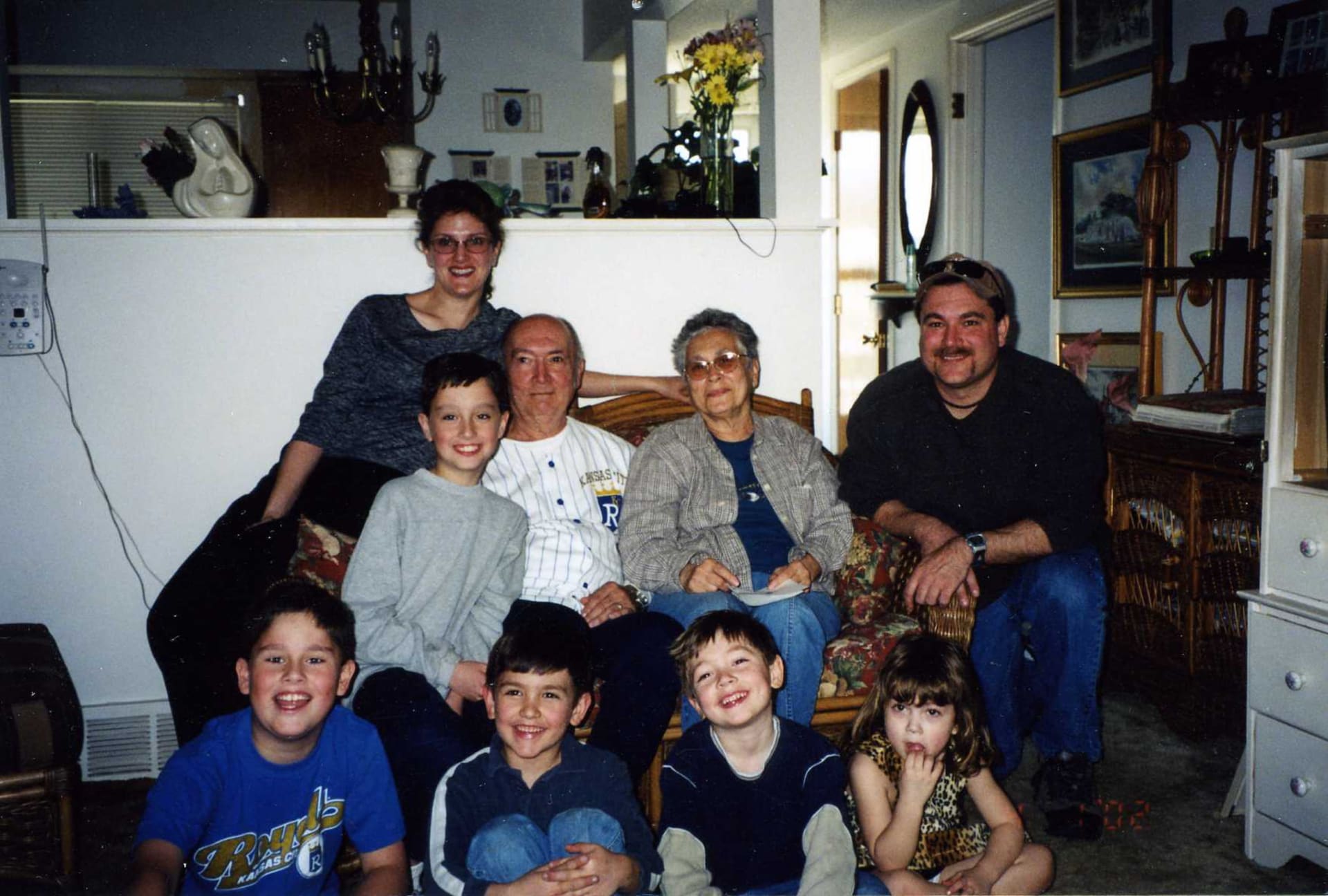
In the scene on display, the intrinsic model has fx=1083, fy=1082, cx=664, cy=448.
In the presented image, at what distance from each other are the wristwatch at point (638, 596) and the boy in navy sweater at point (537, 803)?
20.2 inches

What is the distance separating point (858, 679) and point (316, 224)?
1.72 m

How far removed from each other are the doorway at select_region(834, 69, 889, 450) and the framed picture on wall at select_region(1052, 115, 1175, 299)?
2024mm

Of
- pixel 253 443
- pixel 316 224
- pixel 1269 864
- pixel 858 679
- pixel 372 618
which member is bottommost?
pixel 1269 864

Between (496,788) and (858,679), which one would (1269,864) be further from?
(496,788)

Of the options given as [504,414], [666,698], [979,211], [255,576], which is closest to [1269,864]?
[666,698]

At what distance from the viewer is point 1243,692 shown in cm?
268

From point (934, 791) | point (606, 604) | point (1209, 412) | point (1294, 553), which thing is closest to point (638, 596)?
point (606, 604)

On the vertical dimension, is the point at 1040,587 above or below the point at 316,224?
below

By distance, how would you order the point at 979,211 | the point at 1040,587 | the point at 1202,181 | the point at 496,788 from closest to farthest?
1. the point at 496,788
2. the point at 1040,587
3. the point at 1202,181
4. the point at 979,211

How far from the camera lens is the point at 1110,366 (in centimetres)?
400

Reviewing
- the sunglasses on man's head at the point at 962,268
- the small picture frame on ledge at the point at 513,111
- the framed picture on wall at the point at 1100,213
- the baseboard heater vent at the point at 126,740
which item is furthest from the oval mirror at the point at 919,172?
the baseboard heater vent at the point at 126,740

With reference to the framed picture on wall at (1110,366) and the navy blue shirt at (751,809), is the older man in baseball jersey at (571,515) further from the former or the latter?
the framed picture on wall at (1110,366)

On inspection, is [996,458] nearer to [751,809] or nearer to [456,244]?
[751,809]

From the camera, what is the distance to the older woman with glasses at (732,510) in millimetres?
2195
